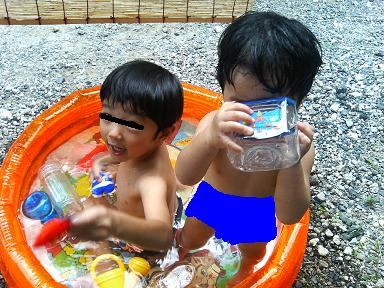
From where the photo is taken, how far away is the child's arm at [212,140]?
1309 millimetres

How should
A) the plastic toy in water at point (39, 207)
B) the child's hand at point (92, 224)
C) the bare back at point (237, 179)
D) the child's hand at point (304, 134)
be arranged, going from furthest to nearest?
the plastic toy in water at point (39, 207) → the bare back at point (237, 179) → the child's hand at point (304, 134) → the child's hand at point (92, 224)

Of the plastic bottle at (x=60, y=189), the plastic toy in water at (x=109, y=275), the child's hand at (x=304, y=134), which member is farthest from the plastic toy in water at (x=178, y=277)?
the child's hand at (x=304, y=134)

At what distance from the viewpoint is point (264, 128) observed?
1273mm

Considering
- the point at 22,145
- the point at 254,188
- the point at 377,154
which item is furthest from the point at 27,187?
the point at 377,154

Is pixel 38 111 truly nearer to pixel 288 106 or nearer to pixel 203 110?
pixel 203 110

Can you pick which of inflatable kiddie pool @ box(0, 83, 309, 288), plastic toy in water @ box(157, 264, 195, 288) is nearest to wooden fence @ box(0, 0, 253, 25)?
inflatable kiddie pool @ box(0, 83, 309, 288)

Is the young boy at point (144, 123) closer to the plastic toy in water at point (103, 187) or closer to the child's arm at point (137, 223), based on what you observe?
the child's arm at point (137, 223)

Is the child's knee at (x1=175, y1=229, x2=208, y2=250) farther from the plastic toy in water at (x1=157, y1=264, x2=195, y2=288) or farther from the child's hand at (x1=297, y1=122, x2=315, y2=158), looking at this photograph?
the child's hand at (x1=297, y1=122, x2=315, y2=158)

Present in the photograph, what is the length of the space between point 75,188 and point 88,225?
4.37 feet

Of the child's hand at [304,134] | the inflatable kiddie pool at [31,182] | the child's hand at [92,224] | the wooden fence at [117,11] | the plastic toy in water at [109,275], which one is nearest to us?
the child's hand at [92,224]

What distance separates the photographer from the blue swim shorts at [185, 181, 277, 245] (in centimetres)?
175

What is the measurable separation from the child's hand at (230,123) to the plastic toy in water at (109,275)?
82 centimetres

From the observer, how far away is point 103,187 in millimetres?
2254

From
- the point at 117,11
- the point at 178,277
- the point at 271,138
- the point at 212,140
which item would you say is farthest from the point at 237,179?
the point at 117,11
